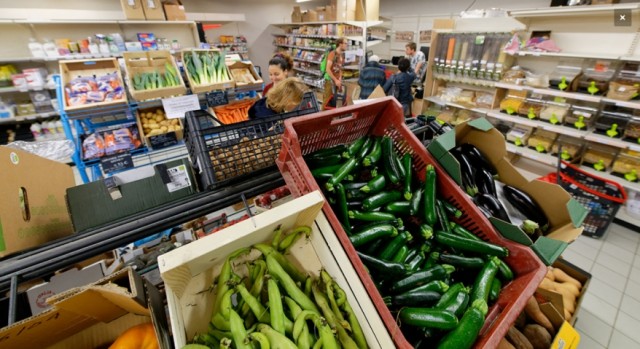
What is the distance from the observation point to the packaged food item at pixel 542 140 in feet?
12.2

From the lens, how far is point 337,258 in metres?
0.81

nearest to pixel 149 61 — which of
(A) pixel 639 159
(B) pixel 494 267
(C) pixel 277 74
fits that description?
(C) pixel 277 74

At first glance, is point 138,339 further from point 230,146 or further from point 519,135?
point 519,135

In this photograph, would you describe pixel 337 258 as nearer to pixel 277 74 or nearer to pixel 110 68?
pixel 277 74

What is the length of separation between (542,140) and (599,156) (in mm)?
606

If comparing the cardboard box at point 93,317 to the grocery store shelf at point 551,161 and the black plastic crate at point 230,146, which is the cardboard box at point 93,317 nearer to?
the black plastic crate at point 230,146

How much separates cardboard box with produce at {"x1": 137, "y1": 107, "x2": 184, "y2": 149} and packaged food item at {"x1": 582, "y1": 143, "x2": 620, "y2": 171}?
5.28m

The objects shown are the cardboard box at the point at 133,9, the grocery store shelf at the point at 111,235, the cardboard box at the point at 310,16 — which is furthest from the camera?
the cardboard box at the point at 310,16

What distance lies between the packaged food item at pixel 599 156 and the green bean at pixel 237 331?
442cm

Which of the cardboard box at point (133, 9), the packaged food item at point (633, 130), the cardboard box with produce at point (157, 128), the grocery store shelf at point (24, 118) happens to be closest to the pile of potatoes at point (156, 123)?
the cardboard box with produce at point (157, 128)

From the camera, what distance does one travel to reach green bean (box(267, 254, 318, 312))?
72 cm

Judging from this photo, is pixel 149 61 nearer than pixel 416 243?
No

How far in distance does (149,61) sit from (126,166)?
1.80m

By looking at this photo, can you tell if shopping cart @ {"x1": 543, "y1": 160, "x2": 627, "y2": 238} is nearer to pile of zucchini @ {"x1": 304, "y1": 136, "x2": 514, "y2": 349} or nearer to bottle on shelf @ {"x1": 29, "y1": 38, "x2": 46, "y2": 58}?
pile of zucchini @ {"x1": 304, "y1": 136, "x2": 514, "y2": 349}
